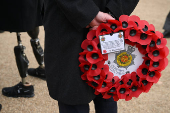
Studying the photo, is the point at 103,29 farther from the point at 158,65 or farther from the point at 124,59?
the point at 158,65

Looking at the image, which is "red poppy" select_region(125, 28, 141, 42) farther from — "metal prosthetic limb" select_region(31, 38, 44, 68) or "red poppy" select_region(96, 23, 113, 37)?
"metal prosthetic limb" select_region(31, 38, 44, 68)

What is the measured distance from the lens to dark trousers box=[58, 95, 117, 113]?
125cm

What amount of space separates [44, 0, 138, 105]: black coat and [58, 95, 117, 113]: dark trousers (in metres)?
0.09

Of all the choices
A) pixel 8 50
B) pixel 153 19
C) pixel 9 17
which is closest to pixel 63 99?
pixel 9 17

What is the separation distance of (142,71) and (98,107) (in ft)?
1.41

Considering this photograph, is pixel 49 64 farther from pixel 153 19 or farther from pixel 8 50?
pixel 153 19

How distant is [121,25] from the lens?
1086 mm

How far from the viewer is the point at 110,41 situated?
109cm

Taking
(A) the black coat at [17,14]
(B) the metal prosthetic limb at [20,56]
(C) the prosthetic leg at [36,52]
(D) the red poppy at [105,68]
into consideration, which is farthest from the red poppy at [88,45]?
(C) the prosthetic leg at [36,52]

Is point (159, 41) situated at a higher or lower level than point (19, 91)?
higher

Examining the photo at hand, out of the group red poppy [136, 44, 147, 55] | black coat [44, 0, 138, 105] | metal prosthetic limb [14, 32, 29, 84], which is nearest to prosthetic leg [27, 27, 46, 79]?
metal prosthetic limb [14, 32, 29, 84]

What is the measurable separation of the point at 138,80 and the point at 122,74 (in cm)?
10

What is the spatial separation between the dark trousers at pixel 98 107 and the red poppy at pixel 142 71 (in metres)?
0.32

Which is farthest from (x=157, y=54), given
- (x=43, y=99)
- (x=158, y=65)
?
(x=43, y=99)
